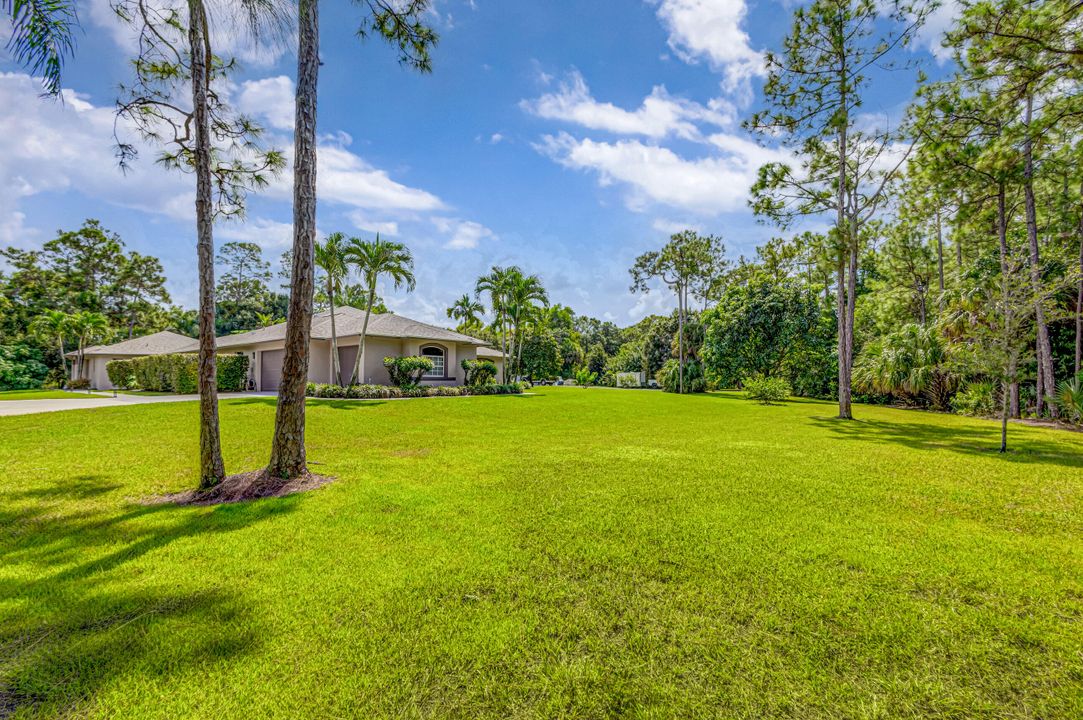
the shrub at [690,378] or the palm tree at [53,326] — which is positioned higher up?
the palm tree at [53,326]

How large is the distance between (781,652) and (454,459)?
574cm

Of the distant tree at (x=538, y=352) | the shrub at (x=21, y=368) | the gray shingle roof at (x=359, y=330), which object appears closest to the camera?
the gray shingle roof at (x=359, y=330)

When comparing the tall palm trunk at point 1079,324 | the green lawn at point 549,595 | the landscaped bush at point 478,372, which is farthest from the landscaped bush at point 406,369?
the tall palm trunk at point 1079,324

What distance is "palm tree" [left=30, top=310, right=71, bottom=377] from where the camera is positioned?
26.5 metres

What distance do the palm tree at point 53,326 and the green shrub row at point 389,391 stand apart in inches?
805

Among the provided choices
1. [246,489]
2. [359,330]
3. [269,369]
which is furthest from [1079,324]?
[269,369]

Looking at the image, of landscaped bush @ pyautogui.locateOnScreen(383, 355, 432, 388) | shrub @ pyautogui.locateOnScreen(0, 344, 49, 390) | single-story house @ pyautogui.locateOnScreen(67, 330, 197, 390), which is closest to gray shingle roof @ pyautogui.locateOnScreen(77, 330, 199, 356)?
single-story house @ pyautogui.locateOnScreen(67, 330, 197, 390)

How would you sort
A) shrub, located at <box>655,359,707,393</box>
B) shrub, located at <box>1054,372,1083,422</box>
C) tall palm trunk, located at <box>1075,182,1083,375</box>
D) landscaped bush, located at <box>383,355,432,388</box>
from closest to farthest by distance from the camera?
shrub, located at <box>1054,372,1083,422</box>
tall palm trunk, located at <box>1075,182,1083,375</box>
landscaped bush, located at <box>383,355,432,388</box>
shrub, located at <box>655,359,707,393</box>

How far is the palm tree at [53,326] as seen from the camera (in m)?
26.5

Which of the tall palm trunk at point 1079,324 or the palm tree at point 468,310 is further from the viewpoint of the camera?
the palm tree at point 468,310

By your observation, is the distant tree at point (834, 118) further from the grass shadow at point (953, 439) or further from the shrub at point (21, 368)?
the shrub at point (21, 368)

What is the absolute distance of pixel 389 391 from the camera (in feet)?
63.6

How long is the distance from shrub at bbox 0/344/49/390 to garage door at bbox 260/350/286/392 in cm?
1818

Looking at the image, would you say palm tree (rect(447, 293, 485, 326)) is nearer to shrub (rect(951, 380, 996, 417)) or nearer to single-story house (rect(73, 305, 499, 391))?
single-story house (rect(73, 305, 499, 391))
